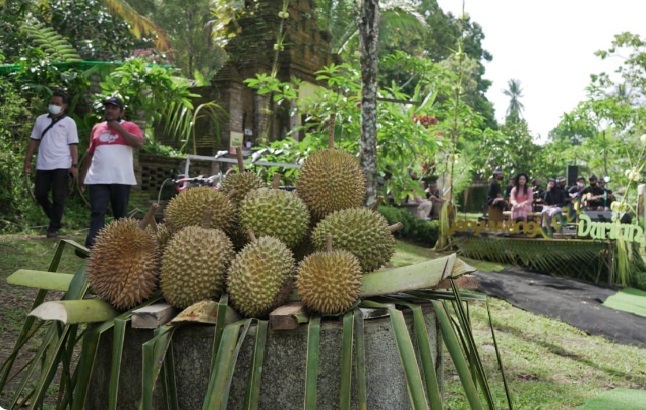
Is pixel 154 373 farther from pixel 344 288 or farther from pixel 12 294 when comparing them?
pixel 12 294

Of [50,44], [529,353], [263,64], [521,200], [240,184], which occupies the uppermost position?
[263,64]

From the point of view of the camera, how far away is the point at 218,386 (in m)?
1.34

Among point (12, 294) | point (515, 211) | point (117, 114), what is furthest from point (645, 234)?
point (12, 294)

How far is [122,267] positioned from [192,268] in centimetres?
19

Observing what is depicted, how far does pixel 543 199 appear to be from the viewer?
576 inches

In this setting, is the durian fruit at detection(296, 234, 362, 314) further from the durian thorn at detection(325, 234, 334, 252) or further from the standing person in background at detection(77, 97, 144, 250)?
the standing person in background at detection(77, 97, 144, 250)

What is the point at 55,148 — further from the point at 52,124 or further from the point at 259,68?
the point at 259,68

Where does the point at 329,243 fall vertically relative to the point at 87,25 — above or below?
below

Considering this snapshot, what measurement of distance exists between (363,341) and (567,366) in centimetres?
318

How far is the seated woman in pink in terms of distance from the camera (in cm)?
1056

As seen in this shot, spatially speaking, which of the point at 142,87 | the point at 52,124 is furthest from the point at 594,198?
the point at 52,124

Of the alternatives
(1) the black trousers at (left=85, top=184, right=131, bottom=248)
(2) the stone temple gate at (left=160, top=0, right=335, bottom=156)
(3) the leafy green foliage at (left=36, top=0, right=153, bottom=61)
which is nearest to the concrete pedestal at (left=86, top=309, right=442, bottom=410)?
(1) the black trousers at (left=85, top=184, right=131, bottom=248)

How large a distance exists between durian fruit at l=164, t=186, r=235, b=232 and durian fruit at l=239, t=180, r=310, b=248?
0.18ft

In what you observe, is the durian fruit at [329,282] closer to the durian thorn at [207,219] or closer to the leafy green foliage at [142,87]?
the durian thorn at [207,219]
